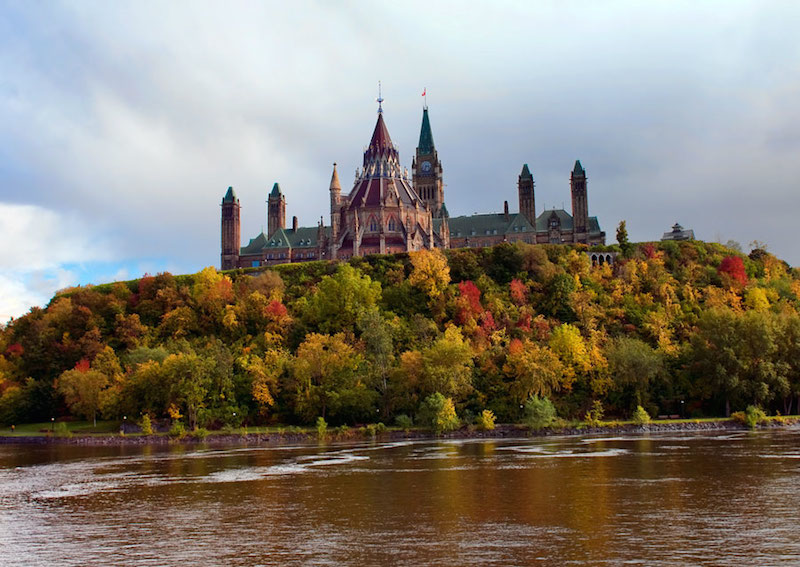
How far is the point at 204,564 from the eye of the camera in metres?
26.6

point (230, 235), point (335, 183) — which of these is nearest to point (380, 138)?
point (335, 183)

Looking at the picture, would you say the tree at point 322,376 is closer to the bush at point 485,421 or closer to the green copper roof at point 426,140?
the bush at point 485,421

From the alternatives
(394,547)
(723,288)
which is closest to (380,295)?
(723,288)

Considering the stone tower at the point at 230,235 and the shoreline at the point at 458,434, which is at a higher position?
the stone tower at the point at 230,235

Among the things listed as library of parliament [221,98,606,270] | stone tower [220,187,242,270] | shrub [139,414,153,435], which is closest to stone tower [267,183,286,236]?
library of parliament [221,98,606,270]

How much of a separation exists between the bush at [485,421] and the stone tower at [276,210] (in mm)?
125882

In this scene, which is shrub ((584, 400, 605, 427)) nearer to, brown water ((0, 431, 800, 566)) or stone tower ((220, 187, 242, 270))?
brown water ((0, 431, 800, 566))

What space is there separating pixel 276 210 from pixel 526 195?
60.0 meters

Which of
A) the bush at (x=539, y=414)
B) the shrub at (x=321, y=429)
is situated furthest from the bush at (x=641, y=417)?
the shrub at (x=321, y=429)

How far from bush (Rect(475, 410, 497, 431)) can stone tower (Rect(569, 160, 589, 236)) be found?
92004mm

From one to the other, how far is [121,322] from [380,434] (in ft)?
145

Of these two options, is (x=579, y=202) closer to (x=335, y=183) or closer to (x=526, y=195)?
(x=526, y=195)

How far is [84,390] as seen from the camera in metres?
84.1

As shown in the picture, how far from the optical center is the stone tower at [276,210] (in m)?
195
